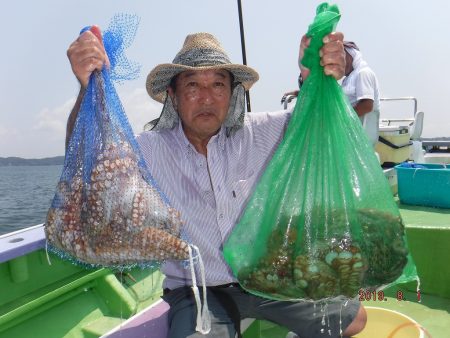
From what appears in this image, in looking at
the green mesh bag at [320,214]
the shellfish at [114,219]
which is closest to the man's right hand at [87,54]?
the shellfish at [114,219]

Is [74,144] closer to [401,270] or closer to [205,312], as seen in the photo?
[205,312]

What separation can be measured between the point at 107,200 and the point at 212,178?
2.36 feet

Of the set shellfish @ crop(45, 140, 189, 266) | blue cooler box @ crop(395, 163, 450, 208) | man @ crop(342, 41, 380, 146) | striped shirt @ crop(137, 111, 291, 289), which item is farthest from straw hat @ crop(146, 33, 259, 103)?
blue cooler box @ crop(395, 163, 450, 208)

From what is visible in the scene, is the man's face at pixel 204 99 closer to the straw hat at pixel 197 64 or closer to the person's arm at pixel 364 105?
the straw hat at pixel 197 64

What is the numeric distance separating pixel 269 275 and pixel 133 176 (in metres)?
0.65

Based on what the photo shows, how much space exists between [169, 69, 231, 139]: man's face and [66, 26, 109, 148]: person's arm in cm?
55

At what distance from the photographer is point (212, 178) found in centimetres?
209

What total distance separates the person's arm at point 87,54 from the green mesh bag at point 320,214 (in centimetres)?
82

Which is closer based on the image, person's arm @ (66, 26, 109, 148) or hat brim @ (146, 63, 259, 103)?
person's arm @ (66, 26, 109, 148)

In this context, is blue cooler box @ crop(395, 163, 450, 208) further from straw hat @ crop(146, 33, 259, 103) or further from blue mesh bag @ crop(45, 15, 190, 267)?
blue mesh bag @ crop(45, 15, 190, 267)

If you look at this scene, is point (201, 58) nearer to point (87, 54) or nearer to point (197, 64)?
point (197, 64)

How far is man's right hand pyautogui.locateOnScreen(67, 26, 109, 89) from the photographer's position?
157 centimetres

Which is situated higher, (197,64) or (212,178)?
(197,64)

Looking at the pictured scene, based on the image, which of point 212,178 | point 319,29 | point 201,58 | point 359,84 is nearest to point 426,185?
point 359,84
